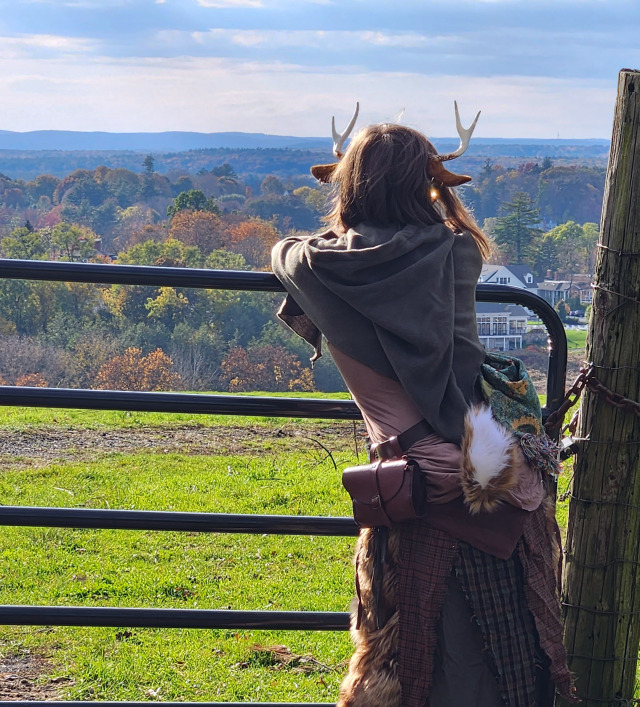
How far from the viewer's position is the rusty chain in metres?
2.29

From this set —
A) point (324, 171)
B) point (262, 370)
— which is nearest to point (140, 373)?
point (262, 370)

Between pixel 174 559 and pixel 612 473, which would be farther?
pixel 174 559

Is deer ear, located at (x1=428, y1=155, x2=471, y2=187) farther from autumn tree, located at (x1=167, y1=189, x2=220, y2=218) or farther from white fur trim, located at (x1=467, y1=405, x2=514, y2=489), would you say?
autumn tree, located at (x1=167, y1=189, x2=220, y2=218)

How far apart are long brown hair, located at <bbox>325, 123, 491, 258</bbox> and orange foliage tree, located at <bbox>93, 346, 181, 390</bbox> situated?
7.78m

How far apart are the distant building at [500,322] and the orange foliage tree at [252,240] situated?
15411 millimetres

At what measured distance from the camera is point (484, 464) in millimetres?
1886

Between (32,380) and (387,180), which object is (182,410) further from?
(32,380)

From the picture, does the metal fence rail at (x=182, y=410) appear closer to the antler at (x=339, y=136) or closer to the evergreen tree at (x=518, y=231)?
the antler at (x=339, y=136)

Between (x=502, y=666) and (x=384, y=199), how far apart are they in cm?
109

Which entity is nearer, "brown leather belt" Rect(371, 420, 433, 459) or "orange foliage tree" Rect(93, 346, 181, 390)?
"brown leather belt" Rect(371, 420, 433, 459)

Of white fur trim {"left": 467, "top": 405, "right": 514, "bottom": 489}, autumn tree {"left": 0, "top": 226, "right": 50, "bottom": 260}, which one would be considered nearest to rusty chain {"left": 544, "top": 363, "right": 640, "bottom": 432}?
white fur trim {"left": 467, "top": 405, "right": 514, "bottom": 489}

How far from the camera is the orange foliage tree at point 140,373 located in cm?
997

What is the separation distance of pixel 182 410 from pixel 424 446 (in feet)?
2.30

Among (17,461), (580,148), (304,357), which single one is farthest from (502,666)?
(580,148)
